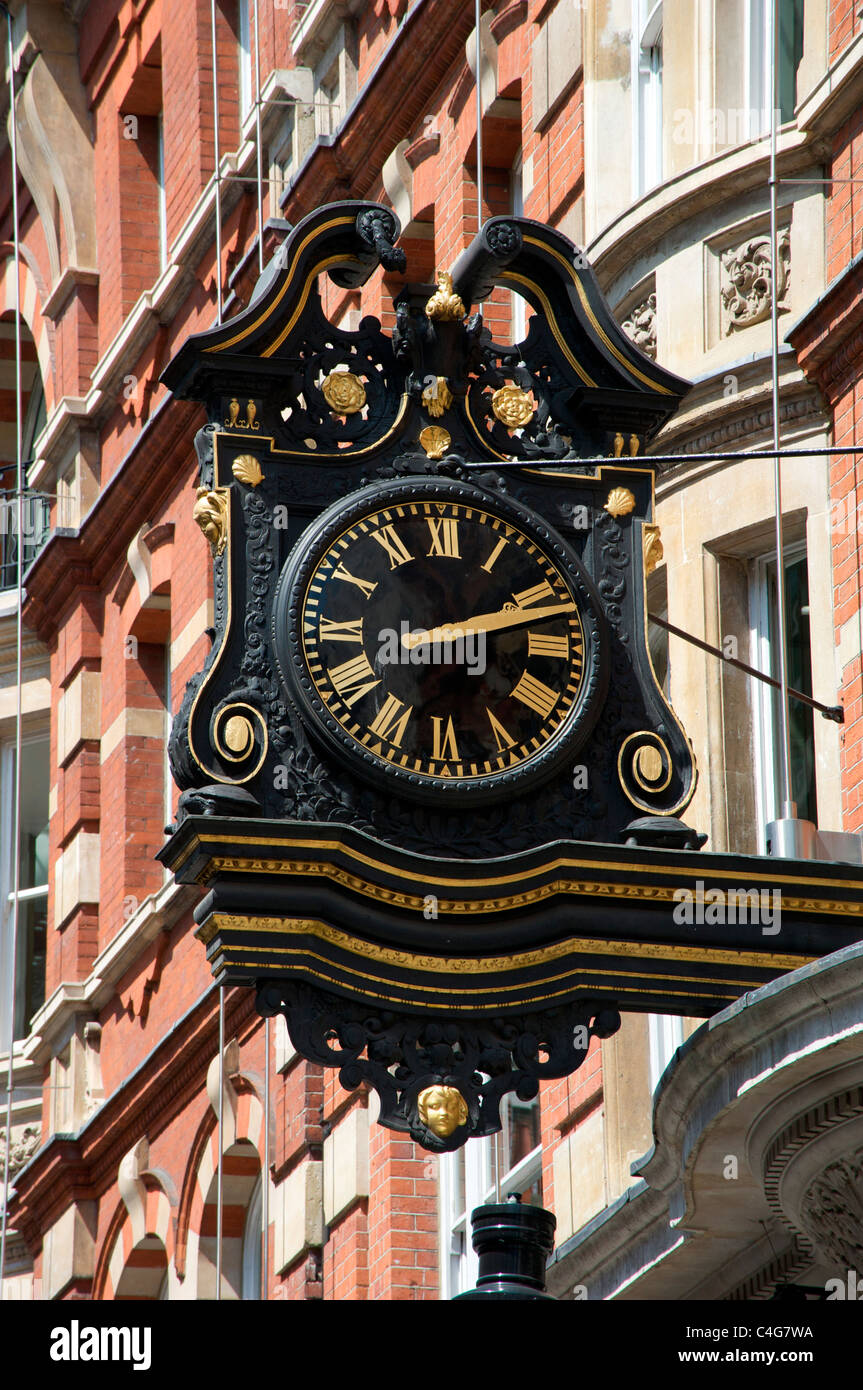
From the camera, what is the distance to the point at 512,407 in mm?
10781

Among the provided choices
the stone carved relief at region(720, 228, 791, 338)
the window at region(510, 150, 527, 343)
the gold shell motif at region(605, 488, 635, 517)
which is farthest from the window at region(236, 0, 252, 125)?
the gold shell motif at region(605, 488, 635, 517)

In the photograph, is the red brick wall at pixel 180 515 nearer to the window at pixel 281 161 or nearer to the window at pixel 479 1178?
the window at pixel 479 1178

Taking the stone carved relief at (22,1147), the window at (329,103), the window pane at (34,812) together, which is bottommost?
the stone carved relief at (22,1147)

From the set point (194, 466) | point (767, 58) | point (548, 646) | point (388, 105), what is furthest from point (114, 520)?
point (548, 646)

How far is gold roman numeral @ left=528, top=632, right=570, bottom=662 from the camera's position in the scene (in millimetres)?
10336

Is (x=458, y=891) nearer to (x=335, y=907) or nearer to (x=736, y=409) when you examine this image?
(x=335, y=907)

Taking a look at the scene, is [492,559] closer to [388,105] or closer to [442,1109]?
[442,1109]

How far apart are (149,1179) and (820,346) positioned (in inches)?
470

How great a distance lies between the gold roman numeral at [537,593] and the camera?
10406 mm

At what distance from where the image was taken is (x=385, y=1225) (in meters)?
19.1

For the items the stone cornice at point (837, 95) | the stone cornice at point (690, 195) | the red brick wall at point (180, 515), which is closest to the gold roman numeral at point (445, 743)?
the stone cornice at point (837, 95)

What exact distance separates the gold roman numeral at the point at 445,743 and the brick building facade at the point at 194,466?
3691mm

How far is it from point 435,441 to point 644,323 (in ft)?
18.2
